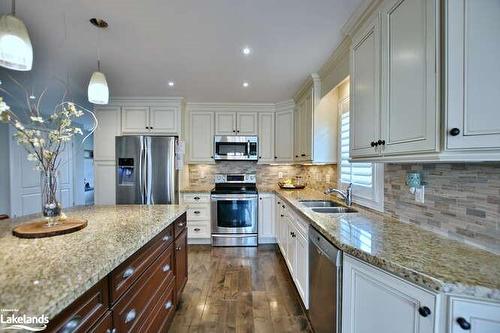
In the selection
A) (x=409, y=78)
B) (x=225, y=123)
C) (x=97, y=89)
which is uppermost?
(x=225, y=123)

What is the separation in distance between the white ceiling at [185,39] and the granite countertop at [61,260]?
4.96 feet

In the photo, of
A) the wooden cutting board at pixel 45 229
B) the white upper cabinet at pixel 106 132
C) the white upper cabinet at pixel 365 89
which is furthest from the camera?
the white upper cabinet at pixel 106 132

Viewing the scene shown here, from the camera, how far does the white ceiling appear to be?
5.33 feet

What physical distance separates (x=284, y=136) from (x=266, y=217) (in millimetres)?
1404

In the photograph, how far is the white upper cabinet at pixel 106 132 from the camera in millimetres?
3701

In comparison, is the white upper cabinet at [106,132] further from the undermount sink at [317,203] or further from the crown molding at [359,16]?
the crown molding at [359,16]

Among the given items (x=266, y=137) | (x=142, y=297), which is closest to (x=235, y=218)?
(x=266, y=137)

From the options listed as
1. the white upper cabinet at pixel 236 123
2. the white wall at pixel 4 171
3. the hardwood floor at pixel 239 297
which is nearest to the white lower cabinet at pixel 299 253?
the hardwood floor at pixel 239 297

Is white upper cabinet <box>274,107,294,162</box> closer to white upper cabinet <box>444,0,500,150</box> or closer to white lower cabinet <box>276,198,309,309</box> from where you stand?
white lower cabinet <box>276,198,309,309</box>

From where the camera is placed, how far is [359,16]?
5.31 ft

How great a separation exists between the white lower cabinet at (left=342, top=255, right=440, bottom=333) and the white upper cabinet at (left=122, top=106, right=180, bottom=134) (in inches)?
129

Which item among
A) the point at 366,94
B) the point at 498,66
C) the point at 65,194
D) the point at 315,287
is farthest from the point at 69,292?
the point at 65,194

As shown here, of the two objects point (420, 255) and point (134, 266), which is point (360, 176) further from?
point (134, 266)

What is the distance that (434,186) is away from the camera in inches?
53.7
